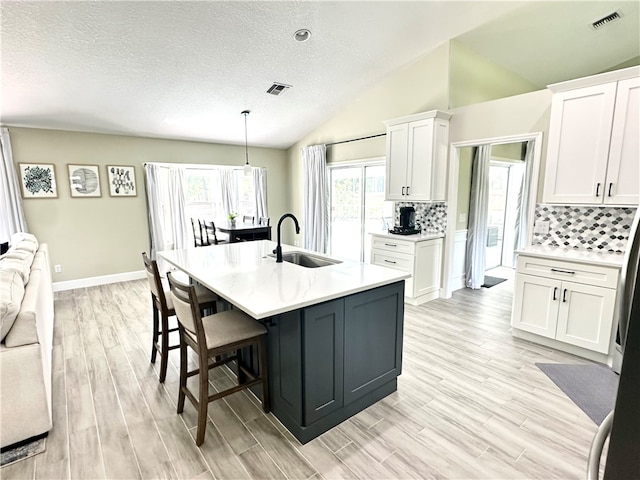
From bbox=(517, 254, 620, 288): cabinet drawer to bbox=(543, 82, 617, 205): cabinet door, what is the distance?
0.59 metres

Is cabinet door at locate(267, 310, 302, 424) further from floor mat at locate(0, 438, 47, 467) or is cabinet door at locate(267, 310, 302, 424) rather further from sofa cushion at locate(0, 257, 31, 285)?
sofa cushion at locate(0, 257, 31, 285)

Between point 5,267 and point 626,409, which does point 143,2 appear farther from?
point 626,409

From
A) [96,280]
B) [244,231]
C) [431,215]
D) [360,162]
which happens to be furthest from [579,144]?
[96,280]

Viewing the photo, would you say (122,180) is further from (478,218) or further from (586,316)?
(586,316)

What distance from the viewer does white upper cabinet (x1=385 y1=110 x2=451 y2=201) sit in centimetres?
397

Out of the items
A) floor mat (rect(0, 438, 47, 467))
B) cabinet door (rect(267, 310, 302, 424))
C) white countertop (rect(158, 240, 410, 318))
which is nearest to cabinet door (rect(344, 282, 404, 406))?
white countertop (rect(158, 240, 410, 318))

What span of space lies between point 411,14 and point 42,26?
3.29 meters

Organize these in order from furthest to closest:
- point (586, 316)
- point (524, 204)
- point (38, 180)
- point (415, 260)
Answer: point (524, 204) → point (38, 180) → point (415, 260) → point (586, 316)

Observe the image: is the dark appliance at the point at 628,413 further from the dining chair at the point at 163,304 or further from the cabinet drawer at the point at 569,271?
the cabinet drawer at the point at 569,271

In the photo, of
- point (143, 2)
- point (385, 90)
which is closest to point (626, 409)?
point (143, 2)

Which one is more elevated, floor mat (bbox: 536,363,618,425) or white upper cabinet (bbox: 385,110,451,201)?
white upper cabinet (bbox: 385,110,451,201)

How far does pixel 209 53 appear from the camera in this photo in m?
3.33

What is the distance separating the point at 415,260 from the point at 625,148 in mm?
2149

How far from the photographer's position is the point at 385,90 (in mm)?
4770
